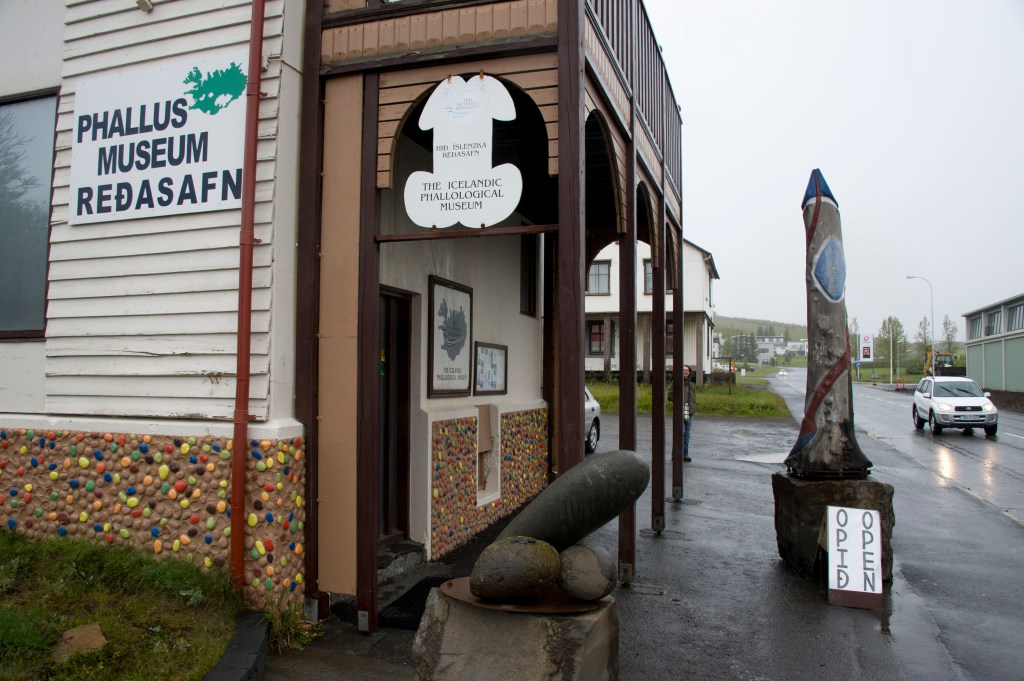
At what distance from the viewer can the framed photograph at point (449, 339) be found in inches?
275

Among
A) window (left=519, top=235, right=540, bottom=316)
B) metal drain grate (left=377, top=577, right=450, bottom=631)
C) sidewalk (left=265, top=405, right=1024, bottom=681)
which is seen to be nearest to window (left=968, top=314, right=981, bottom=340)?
sidewalk (left=265, top=405, right=1024, bottom=681)

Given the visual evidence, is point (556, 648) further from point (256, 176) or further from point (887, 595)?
point (887, 595)

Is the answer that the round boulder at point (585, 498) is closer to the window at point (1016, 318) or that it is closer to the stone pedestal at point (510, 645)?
the stone pedestal at point (510, 645)

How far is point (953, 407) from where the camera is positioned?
70.3 feet

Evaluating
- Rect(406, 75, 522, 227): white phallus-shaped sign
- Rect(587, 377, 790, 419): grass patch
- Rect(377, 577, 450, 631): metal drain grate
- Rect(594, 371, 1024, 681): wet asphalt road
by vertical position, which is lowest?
Rect(594, 371, 1024, 681): wet asphalt road

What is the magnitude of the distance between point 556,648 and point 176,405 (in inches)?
132

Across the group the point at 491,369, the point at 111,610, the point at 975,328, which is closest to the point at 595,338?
the point at 491,369

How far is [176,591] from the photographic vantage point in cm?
460

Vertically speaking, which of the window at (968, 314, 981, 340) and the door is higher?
the window at (968, 314, 981, 340)

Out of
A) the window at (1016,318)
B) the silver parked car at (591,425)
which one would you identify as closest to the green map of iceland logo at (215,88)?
the silver parked car at (591,425)

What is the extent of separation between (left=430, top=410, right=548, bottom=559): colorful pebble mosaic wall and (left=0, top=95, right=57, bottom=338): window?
11.6 feet

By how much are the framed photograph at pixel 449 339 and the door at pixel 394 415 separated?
0.82 ft

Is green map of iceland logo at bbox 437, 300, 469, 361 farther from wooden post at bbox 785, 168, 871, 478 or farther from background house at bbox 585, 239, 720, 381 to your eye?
background house at bbox 585, 239, 720, 381

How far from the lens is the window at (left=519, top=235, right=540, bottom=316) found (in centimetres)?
970
